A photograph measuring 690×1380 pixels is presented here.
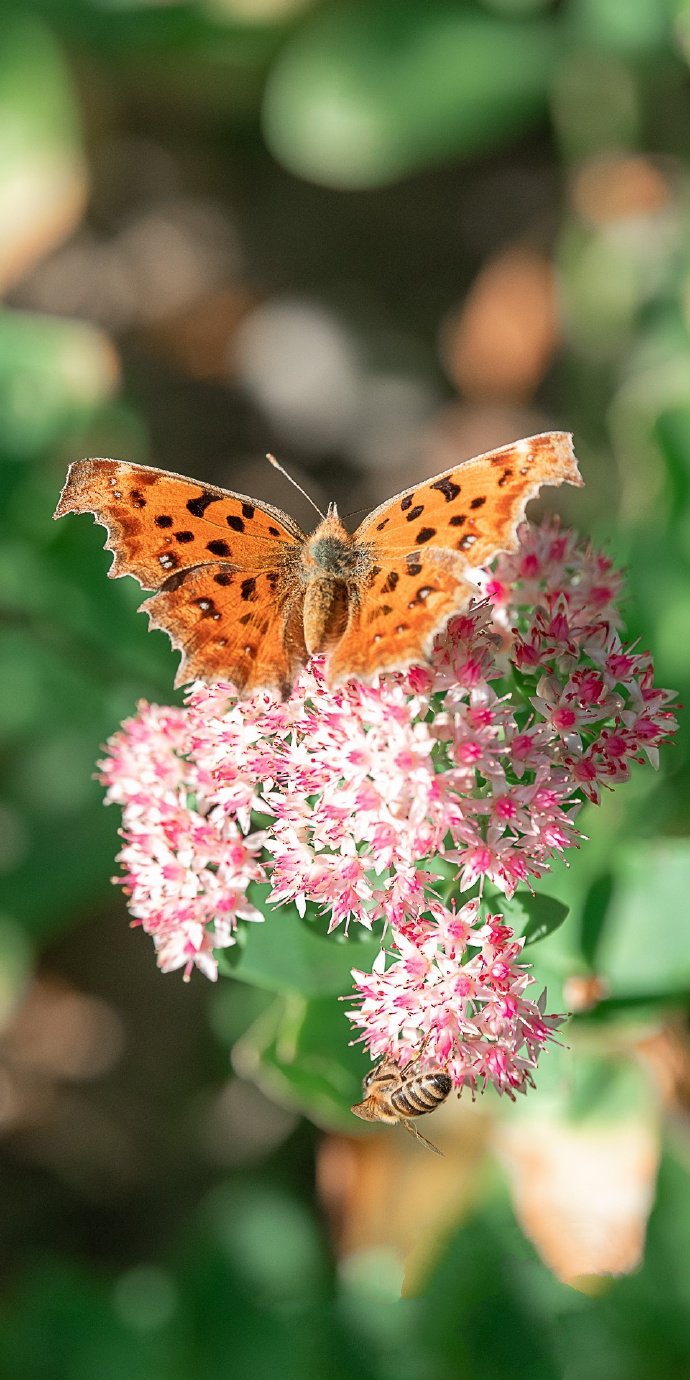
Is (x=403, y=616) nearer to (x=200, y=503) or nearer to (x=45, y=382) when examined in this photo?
(x=200, y=503)

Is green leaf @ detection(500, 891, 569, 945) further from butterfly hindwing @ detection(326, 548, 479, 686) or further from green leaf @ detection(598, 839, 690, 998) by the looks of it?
butterfly hindwing @ detection(326, 548, 479, 686)

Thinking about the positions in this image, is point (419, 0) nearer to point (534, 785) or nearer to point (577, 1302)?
point (534, 785)

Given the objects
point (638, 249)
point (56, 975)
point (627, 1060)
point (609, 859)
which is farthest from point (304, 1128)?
point (638, 249)

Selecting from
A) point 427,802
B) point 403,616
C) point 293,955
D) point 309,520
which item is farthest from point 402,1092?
point 309,520

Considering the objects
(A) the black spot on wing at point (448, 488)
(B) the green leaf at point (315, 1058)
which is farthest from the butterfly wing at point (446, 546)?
(B) the green leaf at point (315, 1058)

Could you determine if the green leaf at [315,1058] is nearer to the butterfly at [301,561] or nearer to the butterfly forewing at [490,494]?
the butterfly at [301,561]

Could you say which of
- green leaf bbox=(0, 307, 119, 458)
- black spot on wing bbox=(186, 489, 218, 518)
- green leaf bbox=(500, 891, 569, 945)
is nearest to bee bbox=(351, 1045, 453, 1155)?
green leaf bbox=(500, 891, 569, 945)

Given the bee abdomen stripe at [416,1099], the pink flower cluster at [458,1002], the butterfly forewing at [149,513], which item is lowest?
the bee abdomen stripe at [416,1099]

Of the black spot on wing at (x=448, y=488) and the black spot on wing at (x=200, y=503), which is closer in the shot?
the black spot on wing at (x=448, y=488)
